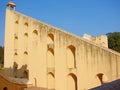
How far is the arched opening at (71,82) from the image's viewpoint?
17.6 m

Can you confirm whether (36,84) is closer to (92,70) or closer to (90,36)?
(92,70)

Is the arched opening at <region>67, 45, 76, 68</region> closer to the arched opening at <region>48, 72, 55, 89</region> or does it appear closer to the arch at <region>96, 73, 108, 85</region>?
the arched opening at <region>48, 72, 55, 89</region>

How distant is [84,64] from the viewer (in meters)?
16.8

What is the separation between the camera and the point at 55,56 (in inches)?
758

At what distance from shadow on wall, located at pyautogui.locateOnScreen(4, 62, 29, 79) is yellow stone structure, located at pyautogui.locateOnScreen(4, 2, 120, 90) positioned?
0.35 m

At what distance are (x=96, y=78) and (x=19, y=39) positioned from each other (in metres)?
A: 10.9

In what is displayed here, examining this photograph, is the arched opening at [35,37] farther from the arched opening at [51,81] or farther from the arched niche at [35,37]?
the arched opening at [51,81]

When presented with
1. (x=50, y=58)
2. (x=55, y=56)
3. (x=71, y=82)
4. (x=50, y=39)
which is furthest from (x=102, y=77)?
(x=50, y=39)

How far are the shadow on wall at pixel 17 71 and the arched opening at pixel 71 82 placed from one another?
17.8 ft

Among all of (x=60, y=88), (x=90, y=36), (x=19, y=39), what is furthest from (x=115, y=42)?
(x=60, y=88)

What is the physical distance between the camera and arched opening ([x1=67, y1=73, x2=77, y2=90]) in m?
17.6

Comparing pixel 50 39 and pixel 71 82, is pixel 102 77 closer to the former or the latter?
pixel 71 82

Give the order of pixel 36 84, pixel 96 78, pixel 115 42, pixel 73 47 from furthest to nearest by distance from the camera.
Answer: pixel 115 42
pixel 36 84
pixel 73 47
pixel 96 78

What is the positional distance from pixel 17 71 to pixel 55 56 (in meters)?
6.06
